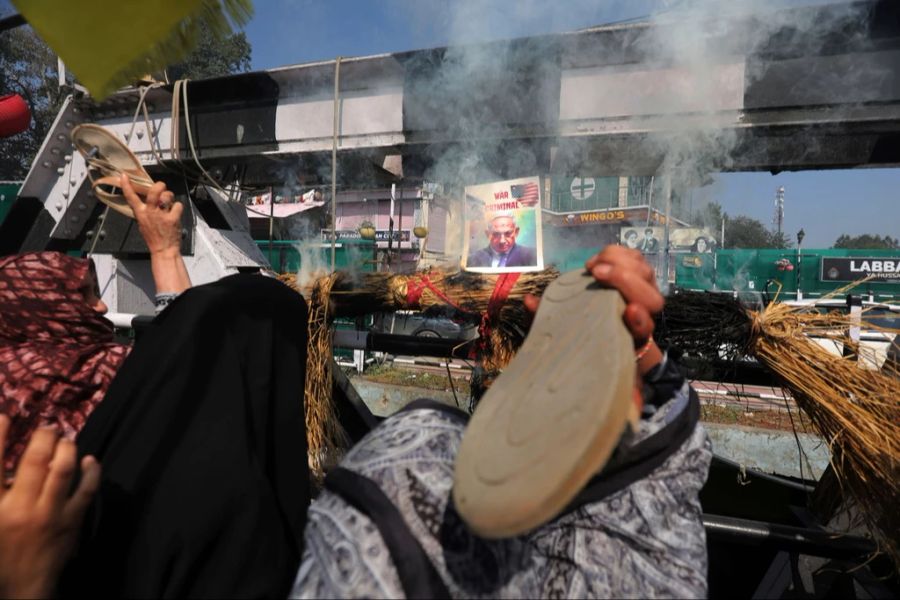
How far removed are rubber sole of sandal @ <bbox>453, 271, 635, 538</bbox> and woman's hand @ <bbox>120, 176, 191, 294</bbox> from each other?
1288mm

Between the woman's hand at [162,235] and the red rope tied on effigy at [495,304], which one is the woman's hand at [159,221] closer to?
the woman's hand at [162,235]

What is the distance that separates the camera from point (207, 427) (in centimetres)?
103

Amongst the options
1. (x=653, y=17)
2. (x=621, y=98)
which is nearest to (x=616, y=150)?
(x=621, y=98)

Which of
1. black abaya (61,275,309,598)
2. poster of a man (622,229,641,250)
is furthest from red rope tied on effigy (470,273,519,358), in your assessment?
poster of a man (622,229,641,250)

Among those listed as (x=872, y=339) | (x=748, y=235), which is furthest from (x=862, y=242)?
(x=872, y=339)

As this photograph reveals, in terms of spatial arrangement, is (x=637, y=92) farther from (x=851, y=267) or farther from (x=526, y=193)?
(x=851, y=267)

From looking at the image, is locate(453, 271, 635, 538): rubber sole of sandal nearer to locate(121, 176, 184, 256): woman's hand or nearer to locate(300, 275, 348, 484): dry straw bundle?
locate(121, 176, 184, 256): woman's hand

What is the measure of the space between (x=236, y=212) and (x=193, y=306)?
8.39 ft

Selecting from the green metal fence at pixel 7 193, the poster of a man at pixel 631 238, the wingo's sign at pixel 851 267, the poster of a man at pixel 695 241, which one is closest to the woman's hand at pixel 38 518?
the poster of a man at pixel 631 238

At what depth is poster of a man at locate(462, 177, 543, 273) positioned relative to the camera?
6.72 feet

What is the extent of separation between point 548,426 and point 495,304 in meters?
1.34

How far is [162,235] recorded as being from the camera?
1.71 m

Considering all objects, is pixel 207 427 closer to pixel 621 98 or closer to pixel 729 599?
pixel 621 98

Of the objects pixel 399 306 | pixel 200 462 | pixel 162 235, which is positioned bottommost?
pixel 200 462
